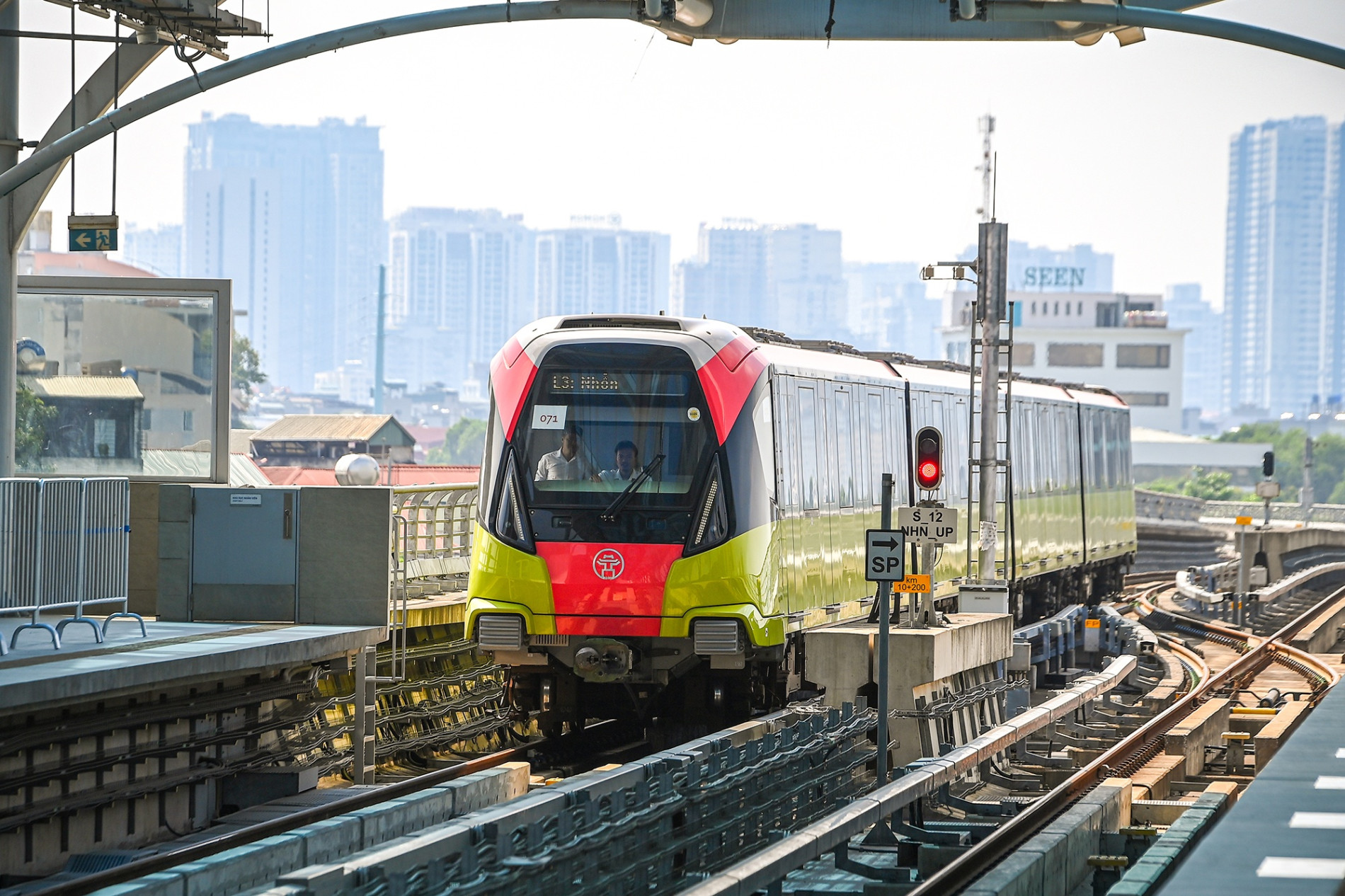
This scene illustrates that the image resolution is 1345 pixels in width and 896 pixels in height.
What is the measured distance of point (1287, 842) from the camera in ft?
25.6

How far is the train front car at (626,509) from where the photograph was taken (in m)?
16.0

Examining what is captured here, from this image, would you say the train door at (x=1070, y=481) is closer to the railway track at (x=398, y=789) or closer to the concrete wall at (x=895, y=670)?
the concrete wall at (x=895, y=670)

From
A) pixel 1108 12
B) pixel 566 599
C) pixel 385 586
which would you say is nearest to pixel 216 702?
pixel 385 586

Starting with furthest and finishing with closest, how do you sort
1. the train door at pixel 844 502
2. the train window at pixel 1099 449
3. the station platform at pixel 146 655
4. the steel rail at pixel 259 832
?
the train window at pixel 1099 449, the train door at pixel 844 502, the station platform at pixel 146 655, the steel rail at pixel 259 832

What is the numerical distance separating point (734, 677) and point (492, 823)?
8088 millimetres

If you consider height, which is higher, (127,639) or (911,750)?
(127,639)

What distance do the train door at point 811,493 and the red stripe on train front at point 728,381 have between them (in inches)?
61.3

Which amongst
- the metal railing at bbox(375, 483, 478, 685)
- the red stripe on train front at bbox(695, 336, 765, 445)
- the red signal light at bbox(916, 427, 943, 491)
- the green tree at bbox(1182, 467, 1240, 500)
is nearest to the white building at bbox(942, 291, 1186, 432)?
the green tree at bbox(1182, 467, 1240, 500)

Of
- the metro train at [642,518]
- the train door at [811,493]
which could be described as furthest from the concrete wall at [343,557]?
the train door at [811,493]

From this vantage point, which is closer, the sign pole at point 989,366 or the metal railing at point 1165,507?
the sign pole at point 989,366

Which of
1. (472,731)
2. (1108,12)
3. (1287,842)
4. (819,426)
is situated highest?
(1108,12)

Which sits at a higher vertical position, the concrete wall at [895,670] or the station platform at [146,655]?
the station platform at [146,655]

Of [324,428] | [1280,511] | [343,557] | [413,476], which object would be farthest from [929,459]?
[324,428]

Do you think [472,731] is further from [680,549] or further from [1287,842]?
[1287,842]
